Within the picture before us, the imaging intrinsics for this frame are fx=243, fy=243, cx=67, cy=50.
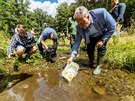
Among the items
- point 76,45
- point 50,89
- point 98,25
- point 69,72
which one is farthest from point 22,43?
point 69,72

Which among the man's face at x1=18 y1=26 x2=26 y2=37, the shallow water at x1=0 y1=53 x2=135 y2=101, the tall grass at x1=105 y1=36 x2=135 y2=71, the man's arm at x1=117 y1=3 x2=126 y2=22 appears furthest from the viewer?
the man's face at x1=18 y1=26 x2=26 y2=37

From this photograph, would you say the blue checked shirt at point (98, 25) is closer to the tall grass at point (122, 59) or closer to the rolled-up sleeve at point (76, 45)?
the rolled-up sleeve at point (76, 45)

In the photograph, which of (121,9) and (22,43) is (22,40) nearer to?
(22,43)

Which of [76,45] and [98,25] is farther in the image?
[98,25]

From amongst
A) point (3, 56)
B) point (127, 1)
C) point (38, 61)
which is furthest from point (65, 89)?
point (127, 1)

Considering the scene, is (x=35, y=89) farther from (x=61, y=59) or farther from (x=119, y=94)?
(x=61, y=59)

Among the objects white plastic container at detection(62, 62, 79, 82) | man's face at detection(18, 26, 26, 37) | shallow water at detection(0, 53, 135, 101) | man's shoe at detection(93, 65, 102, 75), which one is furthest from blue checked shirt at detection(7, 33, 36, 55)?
white plastic container at detection(62, 62, 79, 82)

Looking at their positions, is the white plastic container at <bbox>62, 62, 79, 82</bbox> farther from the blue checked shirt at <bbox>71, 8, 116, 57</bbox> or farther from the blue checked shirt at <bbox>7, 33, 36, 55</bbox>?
the blue checked shirt at <bbox>7, 33, 36, 55</bbox>

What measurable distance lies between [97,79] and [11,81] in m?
2.35

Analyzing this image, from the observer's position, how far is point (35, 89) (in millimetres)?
5762

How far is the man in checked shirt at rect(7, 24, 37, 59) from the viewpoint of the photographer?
7.69 m

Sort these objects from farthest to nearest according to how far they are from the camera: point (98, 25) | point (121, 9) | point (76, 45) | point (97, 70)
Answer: point (121, 9) → point (97, 70) → point (98, 25) → point (76, 45)

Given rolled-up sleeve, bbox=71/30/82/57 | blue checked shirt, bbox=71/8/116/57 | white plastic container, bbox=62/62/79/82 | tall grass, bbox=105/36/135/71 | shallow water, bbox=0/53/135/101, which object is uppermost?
blue checked shirt, bbox=71/8/116/57

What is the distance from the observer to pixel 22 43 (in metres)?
8.15
